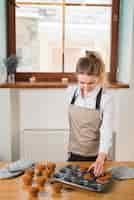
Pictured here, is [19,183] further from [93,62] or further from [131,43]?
[131,43]

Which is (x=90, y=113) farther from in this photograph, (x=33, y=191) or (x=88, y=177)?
(x=33, y=191)

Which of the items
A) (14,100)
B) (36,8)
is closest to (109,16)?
(36,8)

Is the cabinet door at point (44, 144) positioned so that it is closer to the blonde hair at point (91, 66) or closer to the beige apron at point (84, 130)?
the beige apron at point (84, 130)

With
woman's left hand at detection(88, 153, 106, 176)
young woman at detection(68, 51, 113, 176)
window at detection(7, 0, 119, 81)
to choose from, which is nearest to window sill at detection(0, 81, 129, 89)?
window at detection(7, 0, 119, 81)

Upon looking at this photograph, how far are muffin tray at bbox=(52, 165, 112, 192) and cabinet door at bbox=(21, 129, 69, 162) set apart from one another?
1516 millimetres

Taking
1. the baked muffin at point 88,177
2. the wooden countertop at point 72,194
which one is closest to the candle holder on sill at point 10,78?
the wooden countertop at point 72,194

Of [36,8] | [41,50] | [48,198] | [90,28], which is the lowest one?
[48,198]

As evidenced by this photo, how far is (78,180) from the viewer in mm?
1247

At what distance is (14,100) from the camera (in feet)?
9.04

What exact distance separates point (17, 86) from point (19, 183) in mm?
1478

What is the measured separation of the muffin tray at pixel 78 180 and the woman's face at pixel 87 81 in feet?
1.76

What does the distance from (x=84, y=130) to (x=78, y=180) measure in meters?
0.55

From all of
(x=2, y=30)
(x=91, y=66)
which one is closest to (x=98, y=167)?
(x=91, y=66)

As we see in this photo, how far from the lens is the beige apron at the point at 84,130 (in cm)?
173
